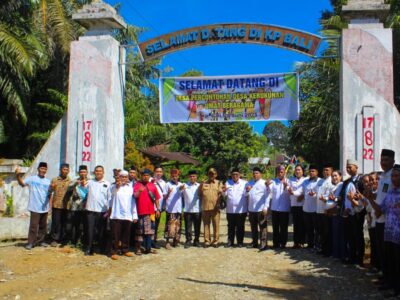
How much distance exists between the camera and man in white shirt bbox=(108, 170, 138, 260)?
8711 millimetres

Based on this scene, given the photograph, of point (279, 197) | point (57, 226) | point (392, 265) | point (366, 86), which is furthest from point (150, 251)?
point (366, 86)

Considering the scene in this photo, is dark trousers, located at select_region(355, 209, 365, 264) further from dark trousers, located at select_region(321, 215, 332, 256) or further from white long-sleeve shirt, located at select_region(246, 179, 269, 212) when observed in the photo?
white long-sleeve shirt, located at select_region(246, 179, 269, 212)

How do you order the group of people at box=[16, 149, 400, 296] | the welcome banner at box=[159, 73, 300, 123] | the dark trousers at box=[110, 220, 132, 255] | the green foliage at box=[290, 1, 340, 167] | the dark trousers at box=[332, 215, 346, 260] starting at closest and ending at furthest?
the group of people at box=[16, 149, 400, 296]
the dark trousers at box=[332, 215, 346, 260]
the dark trousers at box=[110, 220, 132, 255]
the welcome banner at box=[159, 73, 300, 123]
the green foliage at box=[290, 1, 340, 167]

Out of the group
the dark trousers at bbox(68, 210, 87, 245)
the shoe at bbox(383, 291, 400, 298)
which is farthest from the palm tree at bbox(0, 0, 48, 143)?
the shoe at bbox(383, 291, 400, 298)

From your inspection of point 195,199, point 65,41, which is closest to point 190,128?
point 65,41

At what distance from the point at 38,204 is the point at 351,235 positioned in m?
5.80

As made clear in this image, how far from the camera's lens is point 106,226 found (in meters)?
9.01

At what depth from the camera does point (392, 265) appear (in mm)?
6164

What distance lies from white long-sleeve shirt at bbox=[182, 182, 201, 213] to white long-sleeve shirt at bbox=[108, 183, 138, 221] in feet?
5.45

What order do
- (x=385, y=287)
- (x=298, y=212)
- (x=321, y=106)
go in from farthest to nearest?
(x=321, y=106) < (x=298, y=212) < (x=385, y=287)

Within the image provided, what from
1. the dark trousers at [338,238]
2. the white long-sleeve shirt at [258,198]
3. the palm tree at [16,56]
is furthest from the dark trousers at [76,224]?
the palm tree at [16,56]

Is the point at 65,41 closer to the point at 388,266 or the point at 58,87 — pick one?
the point at 58,87

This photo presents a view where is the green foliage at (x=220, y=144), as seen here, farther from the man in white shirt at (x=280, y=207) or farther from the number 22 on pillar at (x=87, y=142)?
the number 22 on pillar at (x=87, y=142)

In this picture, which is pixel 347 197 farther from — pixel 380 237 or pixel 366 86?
pixel 366 86
